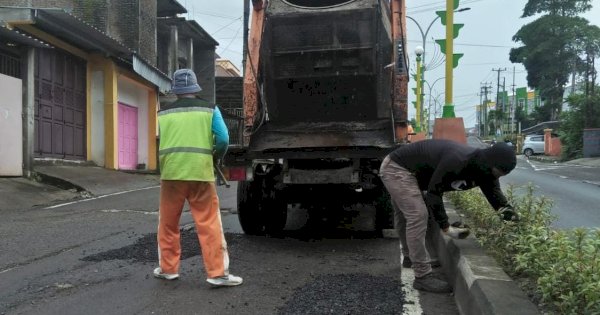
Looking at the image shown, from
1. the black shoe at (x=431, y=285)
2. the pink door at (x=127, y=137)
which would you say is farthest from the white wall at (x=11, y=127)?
the black shoe at (x=431, y=285)

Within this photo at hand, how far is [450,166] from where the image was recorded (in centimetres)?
413

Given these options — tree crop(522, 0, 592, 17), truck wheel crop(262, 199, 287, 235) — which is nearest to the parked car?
tree crop(522, 0, 592, 17)

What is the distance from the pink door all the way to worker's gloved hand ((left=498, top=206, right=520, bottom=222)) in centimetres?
1566

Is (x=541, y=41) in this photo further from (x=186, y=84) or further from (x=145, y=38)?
(x=186, y=84)

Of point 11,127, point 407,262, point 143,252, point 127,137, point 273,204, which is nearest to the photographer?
point 407,262

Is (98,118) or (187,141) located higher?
(98,118)

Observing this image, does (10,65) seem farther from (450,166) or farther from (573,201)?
(573,201)

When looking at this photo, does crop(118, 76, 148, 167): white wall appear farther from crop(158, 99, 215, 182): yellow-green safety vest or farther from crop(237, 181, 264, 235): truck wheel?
crop(158, 99, 215, 182): yellow-green safety vest

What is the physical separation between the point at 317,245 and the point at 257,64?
2199 mm

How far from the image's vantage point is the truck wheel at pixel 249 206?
652 cm

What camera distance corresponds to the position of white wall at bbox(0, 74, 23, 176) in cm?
1182

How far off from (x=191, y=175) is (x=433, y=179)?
188cm

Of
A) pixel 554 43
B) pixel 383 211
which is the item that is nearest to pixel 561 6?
pixel 554 43

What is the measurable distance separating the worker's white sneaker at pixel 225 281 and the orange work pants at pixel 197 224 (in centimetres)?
3
